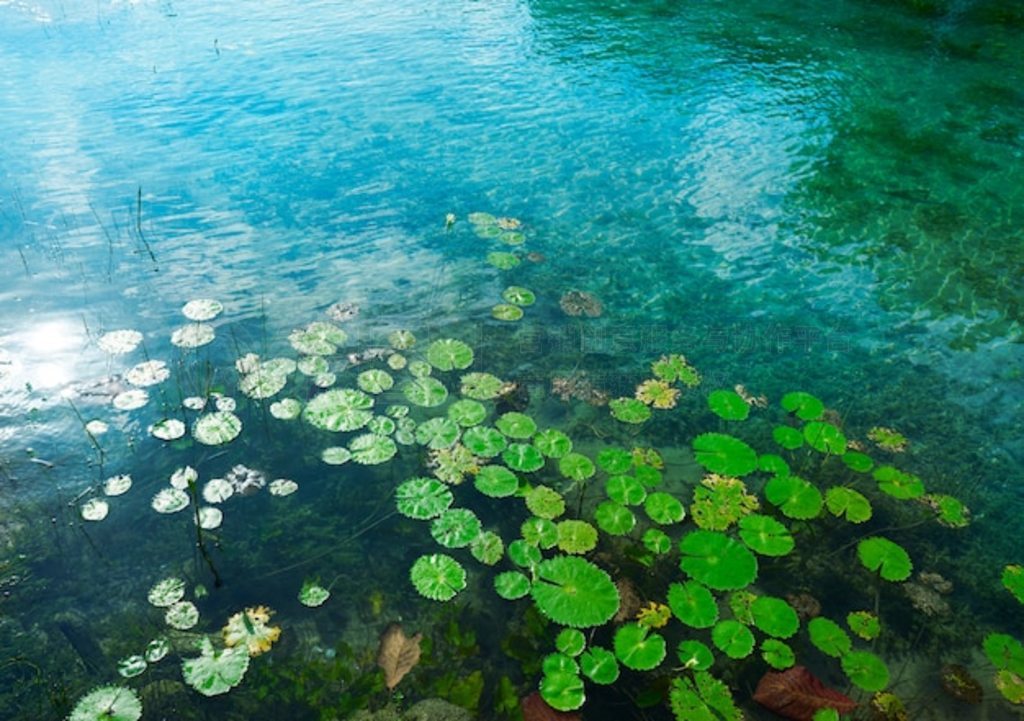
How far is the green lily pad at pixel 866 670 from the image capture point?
366 cm

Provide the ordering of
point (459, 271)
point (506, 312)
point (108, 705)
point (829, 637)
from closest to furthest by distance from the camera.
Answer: point (108, 705) < point (829, 637) < point (506, 312) < point (459, 271)

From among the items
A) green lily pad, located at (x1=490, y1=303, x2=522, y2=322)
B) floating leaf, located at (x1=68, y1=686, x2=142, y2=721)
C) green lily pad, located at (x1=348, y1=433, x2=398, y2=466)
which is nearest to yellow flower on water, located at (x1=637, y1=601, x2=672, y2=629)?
green lily pad, located at (x1=348, y1=433, x2=398, y2=466)

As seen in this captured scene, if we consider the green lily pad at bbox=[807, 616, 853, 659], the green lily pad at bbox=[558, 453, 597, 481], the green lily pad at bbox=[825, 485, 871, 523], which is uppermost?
the green lily pad at bbox=[558, 453, 597, 481]

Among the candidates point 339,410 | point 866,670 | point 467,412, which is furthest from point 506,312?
point 866,670

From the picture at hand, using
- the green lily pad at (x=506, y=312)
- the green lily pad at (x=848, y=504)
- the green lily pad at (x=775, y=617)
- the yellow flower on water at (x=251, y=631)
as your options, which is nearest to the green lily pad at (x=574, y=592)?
the green lily pad at (x=775, y=617)

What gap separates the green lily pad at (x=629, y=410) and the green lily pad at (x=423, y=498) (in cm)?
155

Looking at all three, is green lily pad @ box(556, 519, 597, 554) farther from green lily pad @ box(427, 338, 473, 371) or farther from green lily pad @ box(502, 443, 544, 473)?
green lily pad @ box(427, 338, 473, 371)

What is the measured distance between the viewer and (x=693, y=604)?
12.9 feet

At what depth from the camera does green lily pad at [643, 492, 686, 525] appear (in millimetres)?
4457

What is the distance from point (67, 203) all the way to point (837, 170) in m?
9.96

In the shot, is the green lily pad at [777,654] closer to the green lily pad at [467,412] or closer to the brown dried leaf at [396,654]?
the brown dried leaf at [396,654]

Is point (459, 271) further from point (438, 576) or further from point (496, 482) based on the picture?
point (438, 576)

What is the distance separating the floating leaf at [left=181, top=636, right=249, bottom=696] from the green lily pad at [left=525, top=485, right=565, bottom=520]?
1.91 meters

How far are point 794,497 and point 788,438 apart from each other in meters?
0.66
